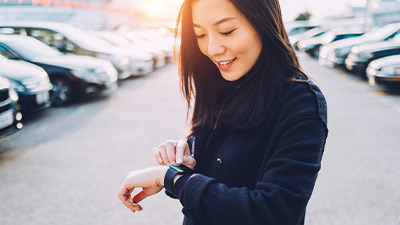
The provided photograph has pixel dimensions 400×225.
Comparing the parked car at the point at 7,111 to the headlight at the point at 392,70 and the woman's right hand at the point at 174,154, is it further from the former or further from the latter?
the headlight at the point at 392,70

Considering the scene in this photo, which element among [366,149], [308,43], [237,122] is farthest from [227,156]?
[308,43]

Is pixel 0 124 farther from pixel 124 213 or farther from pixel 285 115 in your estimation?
pixel 285 115

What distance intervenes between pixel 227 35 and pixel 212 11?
0.29 feet

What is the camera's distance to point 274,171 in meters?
0.89

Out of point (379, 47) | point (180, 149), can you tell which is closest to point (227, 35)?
point (180, 149)

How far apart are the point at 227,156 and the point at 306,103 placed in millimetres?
294

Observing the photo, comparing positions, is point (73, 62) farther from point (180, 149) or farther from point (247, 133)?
point (247, 133)

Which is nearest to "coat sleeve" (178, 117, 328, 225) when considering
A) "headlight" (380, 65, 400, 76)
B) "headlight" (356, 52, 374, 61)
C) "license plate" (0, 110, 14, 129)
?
"license plate" (0, 110, 14, 129)

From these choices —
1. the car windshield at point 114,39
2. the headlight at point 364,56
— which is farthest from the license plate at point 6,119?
the headlight at point 364,56

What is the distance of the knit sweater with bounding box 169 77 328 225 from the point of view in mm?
868

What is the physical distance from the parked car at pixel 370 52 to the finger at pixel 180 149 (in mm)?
9696

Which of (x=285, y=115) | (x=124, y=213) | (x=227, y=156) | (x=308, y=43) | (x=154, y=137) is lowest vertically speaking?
(x=308, y=43)

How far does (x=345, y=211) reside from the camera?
3.08m

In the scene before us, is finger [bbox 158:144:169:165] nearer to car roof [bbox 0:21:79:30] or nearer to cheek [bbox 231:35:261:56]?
cheek [bbox 231:35:261:56]
